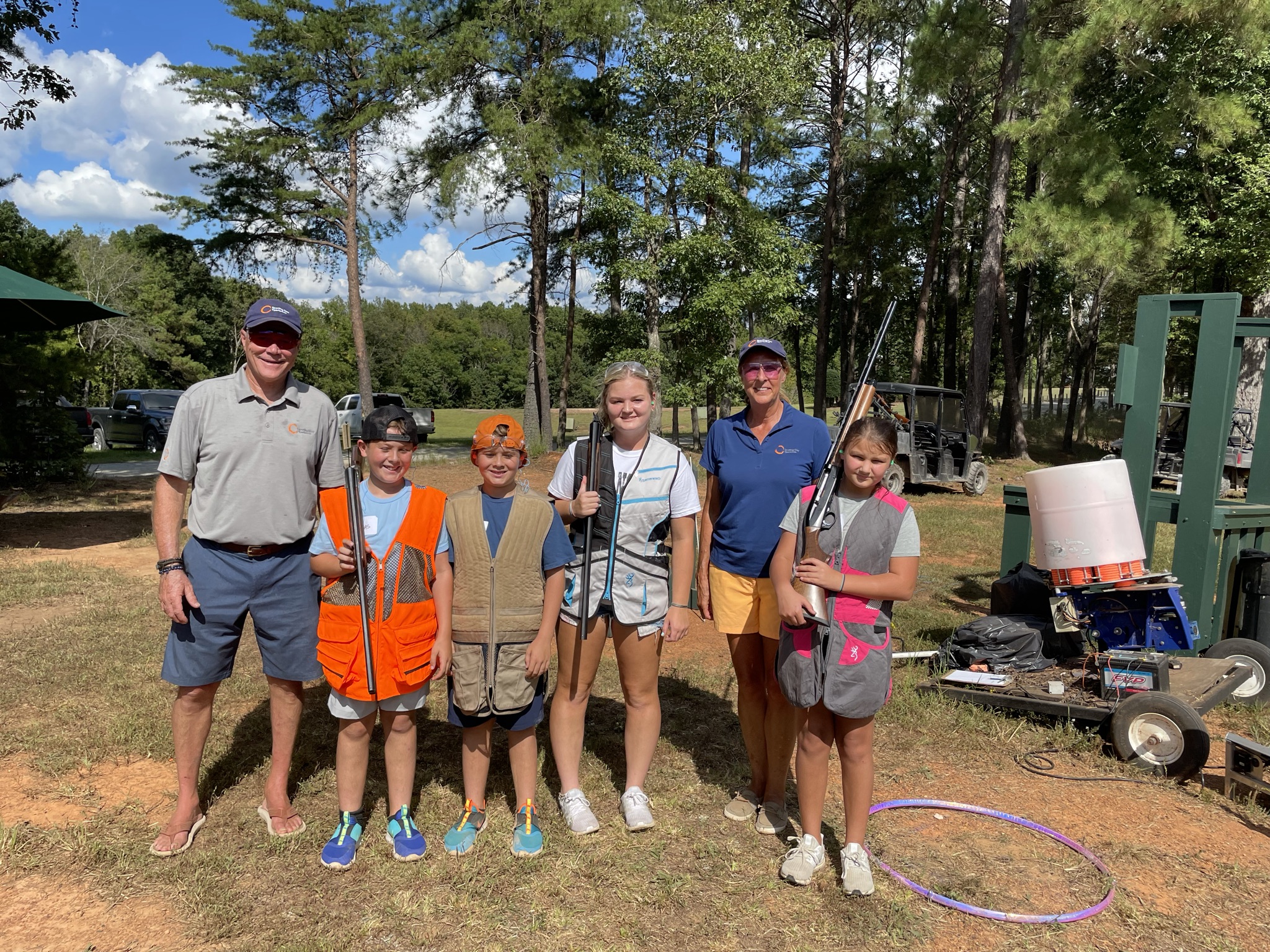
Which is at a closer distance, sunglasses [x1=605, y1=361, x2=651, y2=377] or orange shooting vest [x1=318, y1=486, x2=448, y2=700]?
orange shooting vest [x1=318, y1=486, x2=448, y2=700]

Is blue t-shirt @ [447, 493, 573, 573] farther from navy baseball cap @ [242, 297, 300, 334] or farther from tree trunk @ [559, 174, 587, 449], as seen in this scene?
tree trunk @ [559, 174, 587, 449]

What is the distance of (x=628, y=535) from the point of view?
3098mm

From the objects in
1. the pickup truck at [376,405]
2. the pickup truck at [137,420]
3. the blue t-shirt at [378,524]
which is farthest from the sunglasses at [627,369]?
the pickup truck at [137,420]

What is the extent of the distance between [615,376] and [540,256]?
746 inches

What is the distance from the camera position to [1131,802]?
3623 millimetres

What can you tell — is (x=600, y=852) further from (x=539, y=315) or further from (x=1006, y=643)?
(x=539, y=315)

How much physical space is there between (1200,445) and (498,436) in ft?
14.2

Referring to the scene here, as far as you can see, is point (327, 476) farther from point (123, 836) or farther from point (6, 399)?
point (6, 399)

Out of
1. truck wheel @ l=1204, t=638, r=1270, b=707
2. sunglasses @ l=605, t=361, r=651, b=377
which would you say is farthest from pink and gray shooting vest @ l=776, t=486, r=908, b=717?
truck wheel @ l=1204, t=638, r=1270, b=707

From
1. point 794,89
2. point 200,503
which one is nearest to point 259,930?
point 200,503

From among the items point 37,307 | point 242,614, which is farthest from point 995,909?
point 37,307

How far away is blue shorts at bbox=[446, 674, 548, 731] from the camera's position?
3.04 m

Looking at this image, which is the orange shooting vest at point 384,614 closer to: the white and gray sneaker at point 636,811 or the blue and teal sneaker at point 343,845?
the blue and teal sneaker at point 343,845

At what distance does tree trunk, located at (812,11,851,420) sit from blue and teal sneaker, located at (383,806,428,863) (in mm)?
22022
